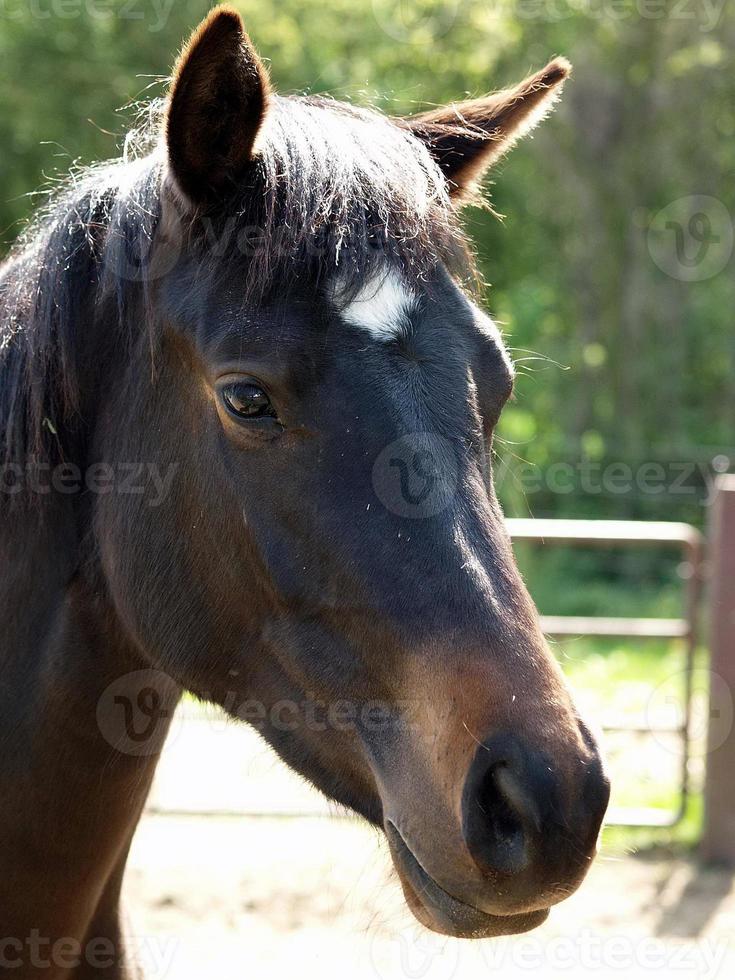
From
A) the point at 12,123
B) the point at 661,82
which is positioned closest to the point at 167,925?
the point at 661,82

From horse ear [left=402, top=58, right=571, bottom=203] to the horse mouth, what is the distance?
1498 millimetres

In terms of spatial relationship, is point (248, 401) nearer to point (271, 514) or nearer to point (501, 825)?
point (271, 514)

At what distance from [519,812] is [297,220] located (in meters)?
1.10

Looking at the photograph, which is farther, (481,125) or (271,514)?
(481,125)

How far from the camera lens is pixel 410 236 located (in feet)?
6.15

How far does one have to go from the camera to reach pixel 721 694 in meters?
5.04

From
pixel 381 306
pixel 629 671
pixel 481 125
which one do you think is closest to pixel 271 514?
pixel 381 306

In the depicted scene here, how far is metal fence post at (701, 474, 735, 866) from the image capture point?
4996mm

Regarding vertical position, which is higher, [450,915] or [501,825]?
[501,825]

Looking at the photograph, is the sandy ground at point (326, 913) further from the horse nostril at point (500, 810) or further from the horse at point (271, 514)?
the horse nostril at point (500, 810)

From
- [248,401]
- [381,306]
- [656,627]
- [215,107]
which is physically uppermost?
[215,107]

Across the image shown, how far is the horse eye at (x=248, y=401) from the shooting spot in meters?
1.73

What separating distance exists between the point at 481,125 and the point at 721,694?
3.66 m

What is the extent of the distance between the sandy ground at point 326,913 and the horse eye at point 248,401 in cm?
213
